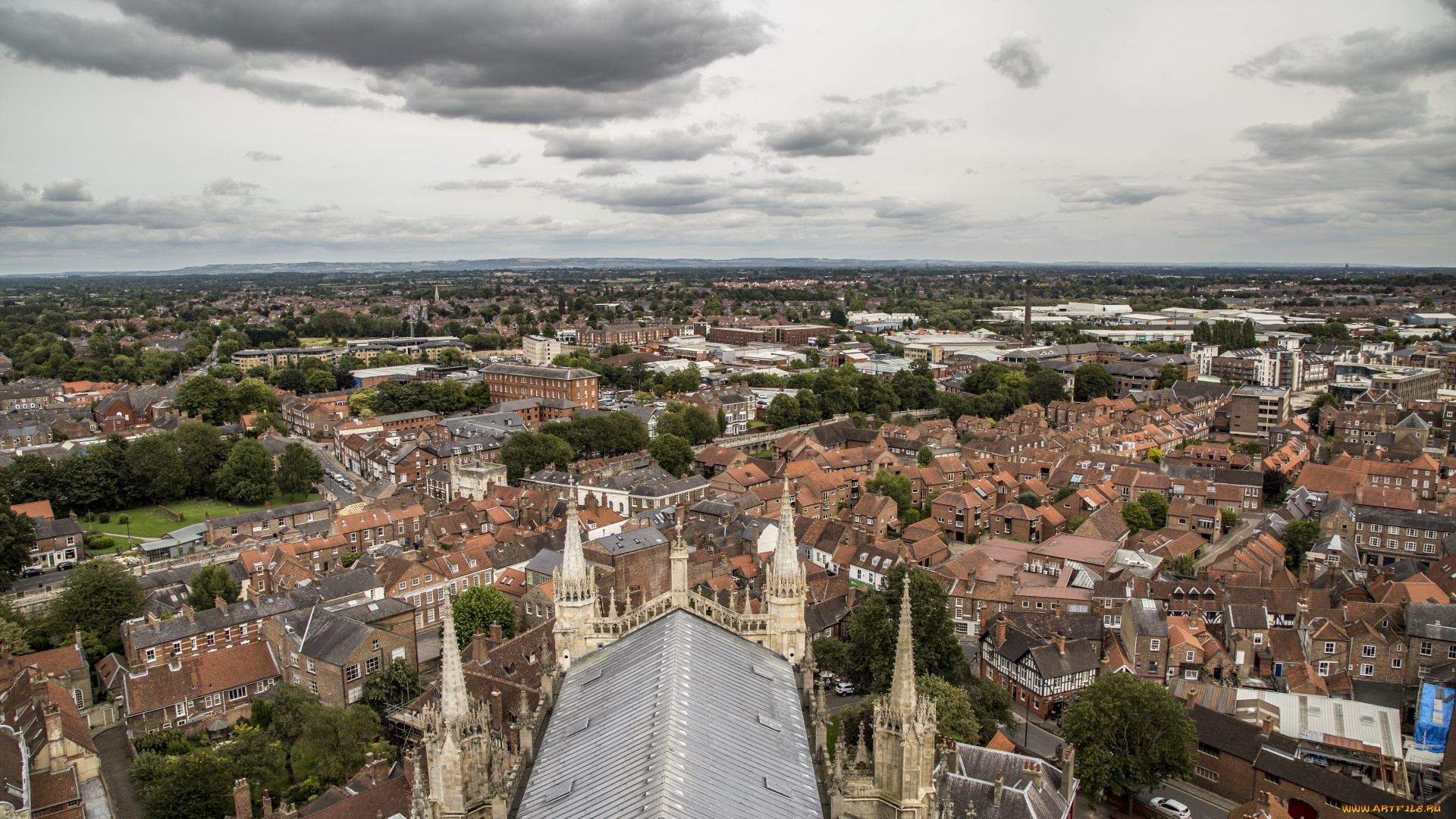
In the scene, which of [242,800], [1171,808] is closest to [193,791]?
[242,800]

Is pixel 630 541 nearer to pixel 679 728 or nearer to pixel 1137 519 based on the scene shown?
pixel 1137 519

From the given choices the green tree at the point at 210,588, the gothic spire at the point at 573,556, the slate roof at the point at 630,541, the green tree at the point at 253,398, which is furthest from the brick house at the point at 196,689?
the green tree at the point at 253,398

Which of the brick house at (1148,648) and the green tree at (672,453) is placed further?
the green tree at (672,453)

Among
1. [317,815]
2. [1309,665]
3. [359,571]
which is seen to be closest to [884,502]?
[1309,665]

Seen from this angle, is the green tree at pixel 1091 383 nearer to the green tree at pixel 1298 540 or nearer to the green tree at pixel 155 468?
the green tree at pixel 1298 540

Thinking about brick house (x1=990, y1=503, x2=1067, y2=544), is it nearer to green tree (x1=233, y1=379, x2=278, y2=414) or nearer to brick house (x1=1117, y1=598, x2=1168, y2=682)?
brick house (x1=1117, y1=598, x2=1168, y2=682)

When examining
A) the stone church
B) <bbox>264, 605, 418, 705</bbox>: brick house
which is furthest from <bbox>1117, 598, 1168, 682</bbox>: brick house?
<bbox>264, 605, 418, 705</bbox>: brick house

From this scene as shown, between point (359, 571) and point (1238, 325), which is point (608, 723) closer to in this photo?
point (359, 571)
